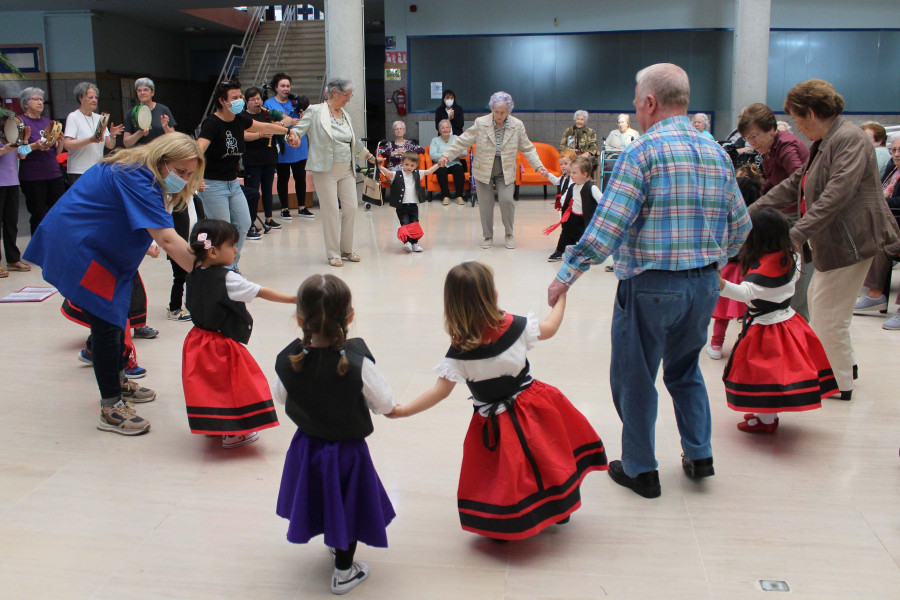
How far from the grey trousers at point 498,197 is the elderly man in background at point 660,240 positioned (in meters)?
5.44

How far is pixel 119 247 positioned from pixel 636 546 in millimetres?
2599

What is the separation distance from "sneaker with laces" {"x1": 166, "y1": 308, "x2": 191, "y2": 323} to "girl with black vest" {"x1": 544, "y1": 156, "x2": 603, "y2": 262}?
3389mm

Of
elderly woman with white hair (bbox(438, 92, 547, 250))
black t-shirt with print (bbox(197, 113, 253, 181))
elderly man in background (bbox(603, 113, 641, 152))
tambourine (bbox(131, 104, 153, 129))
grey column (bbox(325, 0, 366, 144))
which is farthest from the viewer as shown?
elderly man in background (bbox(603, 113, 641, 152))

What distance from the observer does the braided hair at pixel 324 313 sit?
95.4 inches

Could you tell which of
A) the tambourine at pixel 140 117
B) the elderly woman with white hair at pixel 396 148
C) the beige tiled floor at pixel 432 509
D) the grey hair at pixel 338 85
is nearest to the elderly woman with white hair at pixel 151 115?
the tambourine at pixel 140 117

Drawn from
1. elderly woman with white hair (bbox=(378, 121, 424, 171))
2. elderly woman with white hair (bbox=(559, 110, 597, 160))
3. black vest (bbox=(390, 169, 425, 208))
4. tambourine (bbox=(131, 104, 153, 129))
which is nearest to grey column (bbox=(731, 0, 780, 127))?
elderly woman with white hair (bbox=(559, 110, 597, 160))

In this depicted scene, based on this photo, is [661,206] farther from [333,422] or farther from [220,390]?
[220,390]

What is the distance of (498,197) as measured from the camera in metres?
8.52

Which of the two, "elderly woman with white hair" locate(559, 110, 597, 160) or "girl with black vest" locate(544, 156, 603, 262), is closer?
"girl with black vest" locate(544, 156, 603, 262)

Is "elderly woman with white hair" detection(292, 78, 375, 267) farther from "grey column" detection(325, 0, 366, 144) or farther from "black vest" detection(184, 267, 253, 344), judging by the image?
"grey column" detection(325, 0, 366, 144)

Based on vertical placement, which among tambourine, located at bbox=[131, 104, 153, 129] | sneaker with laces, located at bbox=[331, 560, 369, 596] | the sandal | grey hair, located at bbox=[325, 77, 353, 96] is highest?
grey hair, located at bbox=[325, 77, 353, 96]

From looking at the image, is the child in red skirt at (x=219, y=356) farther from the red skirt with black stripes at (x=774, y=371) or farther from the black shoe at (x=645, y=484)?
the red skirt with black stripes at (x=774, y=371)

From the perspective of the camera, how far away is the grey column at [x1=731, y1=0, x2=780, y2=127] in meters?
12.9

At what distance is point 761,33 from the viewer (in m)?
13.0
